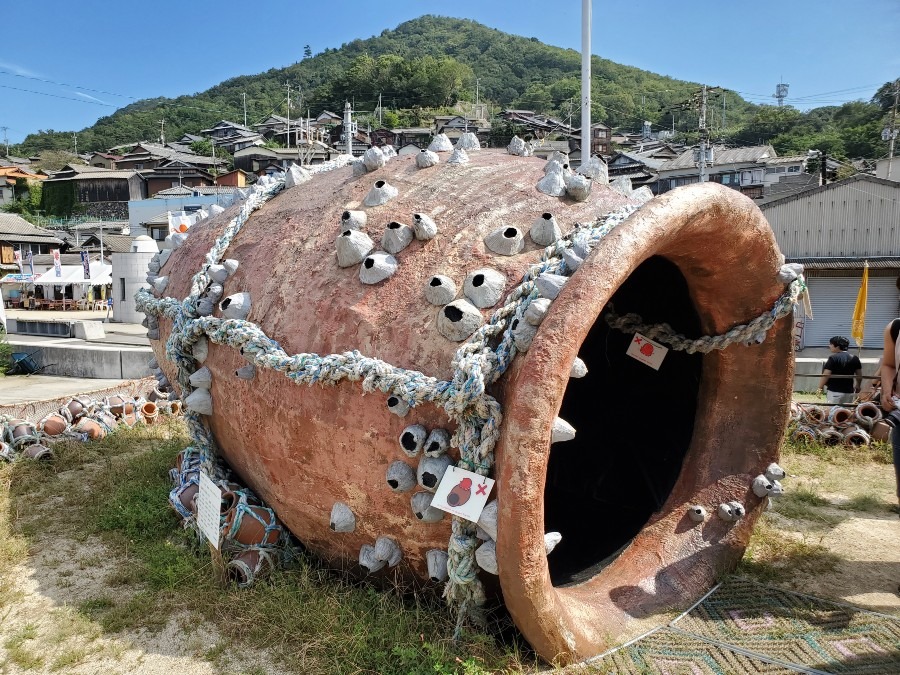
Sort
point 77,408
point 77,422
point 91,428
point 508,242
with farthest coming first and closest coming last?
point 77,408
point 77,422
point 91,428
point 508,242

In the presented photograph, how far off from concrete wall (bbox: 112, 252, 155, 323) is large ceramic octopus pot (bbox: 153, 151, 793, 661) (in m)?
18.3

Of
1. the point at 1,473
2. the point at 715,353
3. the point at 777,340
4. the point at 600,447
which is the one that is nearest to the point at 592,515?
the point at 600,447

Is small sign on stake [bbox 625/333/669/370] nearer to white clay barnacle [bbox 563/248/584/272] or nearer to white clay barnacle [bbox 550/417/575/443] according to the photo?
white clay barnacle [bbox 563/248/584/272]

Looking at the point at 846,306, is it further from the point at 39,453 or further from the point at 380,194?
the point at 39,453

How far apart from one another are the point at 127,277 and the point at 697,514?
69.5ft

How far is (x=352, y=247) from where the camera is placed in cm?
269

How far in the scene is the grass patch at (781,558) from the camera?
3527 millimetres

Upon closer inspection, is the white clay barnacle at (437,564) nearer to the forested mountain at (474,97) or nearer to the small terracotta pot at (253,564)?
the small terracotta pot at (253,564)

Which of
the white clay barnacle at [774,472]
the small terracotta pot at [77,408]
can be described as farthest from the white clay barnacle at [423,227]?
the small terracotta pot at [77,408]

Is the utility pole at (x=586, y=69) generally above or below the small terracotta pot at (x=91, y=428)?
above

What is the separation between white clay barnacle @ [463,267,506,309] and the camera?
2.43m

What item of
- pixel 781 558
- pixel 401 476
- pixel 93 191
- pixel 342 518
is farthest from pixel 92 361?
pixel 93 191

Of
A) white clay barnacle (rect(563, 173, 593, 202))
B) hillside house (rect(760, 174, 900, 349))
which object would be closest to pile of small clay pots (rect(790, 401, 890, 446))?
white clay barnacle (rect(563, 173, 593, 202))

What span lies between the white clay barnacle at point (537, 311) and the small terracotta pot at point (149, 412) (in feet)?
18.1
